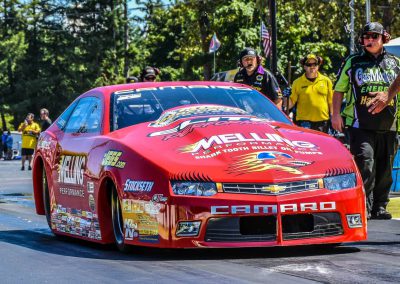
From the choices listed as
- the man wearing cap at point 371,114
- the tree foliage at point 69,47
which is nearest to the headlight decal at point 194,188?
the man wearing cap at point 371,114

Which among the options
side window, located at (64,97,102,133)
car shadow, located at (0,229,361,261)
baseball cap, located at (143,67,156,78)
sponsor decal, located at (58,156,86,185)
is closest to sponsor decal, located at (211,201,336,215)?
car shadow, located at (0,229,361,261)

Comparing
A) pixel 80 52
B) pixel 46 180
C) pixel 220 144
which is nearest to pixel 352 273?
pixel 220 144

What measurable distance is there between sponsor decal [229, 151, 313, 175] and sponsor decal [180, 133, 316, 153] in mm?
242

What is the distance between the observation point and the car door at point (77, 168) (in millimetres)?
8383

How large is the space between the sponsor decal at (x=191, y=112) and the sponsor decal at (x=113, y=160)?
48 centimetres

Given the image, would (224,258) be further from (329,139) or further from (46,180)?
(46,180)

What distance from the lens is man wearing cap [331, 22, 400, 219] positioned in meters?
10.3

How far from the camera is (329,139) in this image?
7961mm

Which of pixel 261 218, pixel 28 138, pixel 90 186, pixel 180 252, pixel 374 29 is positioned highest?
pixel 374 29

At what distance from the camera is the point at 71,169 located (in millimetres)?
8766

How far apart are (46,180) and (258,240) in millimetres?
3194

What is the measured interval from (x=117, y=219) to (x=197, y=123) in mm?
891

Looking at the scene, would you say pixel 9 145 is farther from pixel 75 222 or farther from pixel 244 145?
pixel 244 145

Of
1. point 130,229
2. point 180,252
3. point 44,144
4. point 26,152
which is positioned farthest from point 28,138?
point 130,229
